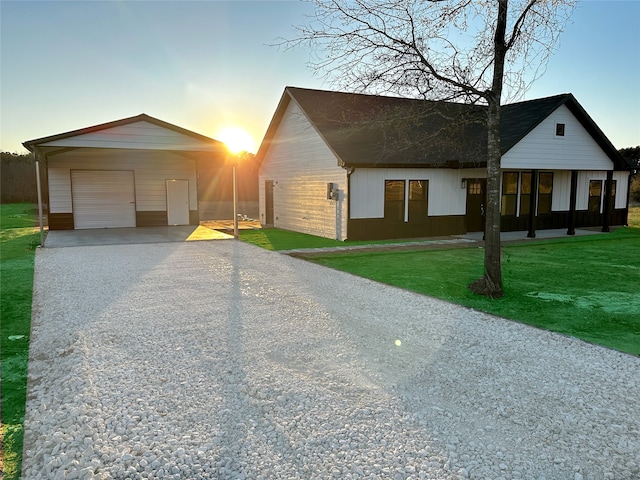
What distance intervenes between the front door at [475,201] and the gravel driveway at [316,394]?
10.9m

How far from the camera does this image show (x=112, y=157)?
1858 centimetres

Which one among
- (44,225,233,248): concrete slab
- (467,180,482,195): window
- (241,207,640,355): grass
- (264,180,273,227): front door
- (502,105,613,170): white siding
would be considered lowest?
(241,207,640,355): grass

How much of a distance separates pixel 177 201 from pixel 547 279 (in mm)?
15100

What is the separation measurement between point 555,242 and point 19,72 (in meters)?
16.8

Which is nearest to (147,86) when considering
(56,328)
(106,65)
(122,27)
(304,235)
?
(106,65)

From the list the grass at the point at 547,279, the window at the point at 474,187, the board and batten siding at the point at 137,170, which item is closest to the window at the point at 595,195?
the grass at the point at 547,279

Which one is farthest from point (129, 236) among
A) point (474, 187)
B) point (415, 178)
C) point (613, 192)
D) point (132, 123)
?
point (613, 192)

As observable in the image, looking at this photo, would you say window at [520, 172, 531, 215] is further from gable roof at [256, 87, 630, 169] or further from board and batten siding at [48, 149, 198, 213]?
board and batten siding at [48, 149, 198, 213]

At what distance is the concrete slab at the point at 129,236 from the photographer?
1436 centimetres

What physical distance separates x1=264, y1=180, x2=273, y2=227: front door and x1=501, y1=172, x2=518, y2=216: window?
31.3 ft

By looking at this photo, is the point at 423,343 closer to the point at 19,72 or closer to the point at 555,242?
the point at 555,242

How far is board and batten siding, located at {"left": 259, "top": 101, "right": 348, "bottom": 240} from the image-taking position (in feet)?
49.1

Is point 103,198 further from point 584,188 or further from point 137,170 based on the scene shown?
point 584,188

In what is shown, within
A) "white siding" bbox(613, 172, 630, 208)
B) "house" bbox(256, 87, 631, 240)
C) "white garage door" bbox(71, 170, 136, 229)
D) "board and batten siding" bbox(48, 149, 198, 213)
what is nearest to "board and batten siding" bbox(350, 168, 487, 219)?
"house" bbox(256, 87, 631, 240)
